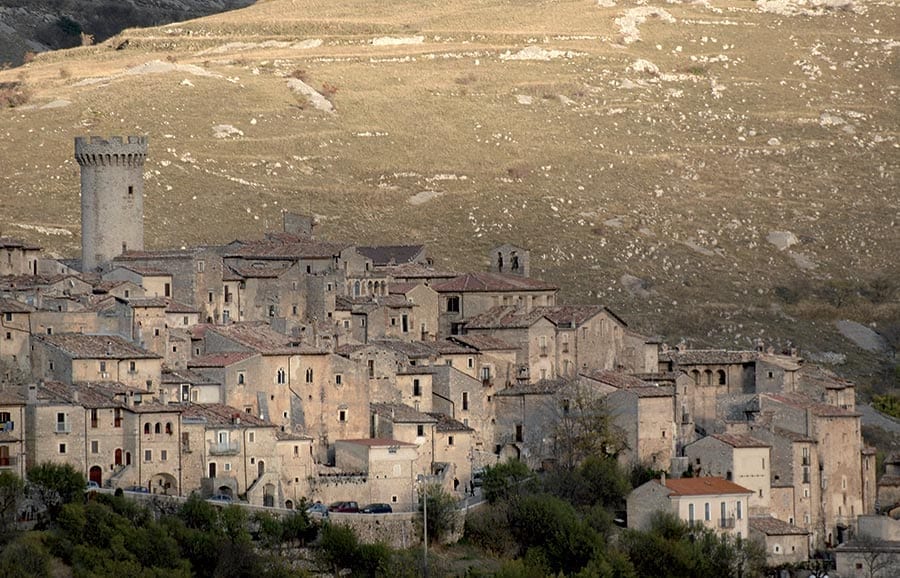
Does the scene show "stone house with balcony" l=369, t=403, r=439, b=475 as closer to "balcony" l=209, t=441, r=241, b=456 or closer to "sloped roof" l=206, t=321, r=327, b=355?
"sloped roof" l=206, t=321, r=327, b=355

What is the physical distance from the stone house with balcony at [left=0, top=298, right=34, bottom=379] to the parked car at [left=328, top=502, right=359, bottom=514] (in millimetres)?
10881

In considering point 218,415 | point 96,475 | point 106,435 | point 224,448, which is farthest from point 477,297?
point 96,475

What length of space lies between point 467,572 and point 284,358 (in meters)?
10.6

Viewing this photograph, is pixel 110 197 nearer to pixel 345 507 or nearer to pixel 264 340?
pixel 264 340

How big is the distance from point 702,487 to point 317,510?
14496 mm

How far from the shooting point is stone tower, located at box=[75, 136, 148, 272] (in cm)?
11525

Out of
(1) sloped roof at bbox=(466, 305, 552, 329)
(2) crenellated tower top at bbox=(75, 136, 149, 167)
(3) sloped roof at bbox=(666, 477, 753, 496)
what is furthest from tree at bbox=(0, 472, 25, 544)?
(2) crenellated tower top at bbox=(75, 136, 149, 167)

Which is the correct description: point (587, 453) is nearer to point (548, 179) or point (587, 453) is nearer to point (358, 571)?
point (358, 571)

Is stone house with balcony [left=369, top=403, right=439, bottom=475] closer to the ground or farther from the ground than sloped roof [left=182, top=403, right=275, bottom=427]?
closer to the ground

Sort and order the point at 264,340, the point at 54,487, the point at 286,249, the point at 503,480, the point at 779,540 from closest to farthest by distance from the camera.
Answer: the point at 54,487, the point at 503,480, the point at 264,340, the point at 779,540, the point at 286,249

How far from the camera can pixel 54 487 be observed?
292ft

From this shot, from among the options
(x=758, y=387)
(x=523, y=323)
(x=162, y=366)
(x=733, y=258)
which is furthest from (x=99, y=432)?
(x=733, y=258)

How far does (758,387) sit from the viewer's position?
369 ft

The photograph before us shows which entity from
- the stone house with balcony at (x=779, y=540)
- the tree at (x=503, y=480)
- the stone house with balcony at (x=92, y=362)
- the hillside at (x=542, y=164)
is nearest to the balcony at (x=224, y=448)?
the stone house with balcony at (x=92, y=362)
